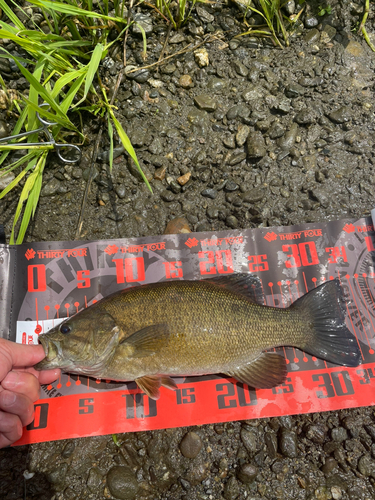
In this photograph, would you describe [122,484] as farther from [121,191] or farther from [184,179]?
[184,179]

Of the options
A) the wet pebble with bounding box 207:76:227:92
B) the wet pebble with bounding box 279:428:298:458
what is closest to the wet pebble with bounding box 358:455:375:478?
the wet pebble with bounding box 279:428:298:458

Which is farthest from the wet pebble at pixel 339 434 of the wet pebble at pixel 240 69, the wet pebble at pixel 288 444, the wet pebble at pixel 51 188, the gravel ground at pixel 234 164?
the wet pebble at pixel 240 69

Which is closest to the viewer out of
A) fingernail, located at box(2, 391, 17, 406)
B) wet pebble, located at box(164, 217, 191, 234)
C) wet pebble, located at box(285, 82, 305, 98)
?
fingernail, located at box(2, 391, 17, 406)

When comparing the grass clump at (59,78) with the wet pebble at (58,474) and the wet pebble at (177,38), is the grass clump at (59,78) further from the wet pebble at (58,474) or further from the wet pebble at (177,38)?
the wet pebble at (58,474)

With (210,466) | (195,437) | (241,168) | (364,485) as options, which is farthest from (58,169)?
(364,485)

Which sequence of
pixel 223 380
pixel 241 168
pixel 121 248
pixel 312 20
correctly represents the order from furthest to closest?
pixel 312 20 → pixel 241 168 → pixel 121 248 → pixel 223 380

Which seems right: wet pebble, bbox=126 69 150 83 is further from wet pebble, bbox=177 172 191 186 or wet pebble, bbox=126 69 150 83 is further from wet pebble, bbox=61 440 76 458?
wet pebble, bbox=61 440 76 458

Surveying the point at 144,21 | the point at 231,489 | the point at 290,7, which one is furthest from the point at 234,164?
the point at 231,489

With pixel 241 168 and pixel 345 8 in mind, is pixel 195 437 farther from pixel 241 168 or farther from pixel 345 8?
pixel 345 8
